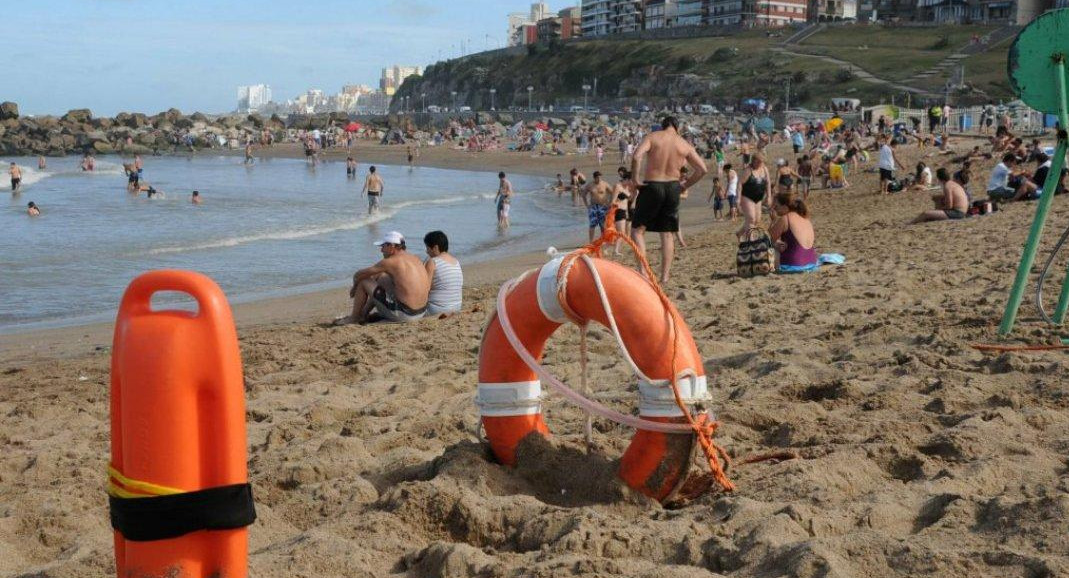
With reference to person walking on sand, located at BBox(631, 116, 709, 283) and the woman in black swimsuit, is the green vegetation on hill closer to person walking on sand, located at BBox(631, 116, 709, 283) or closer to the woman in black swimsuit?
the woman in black swimsuit

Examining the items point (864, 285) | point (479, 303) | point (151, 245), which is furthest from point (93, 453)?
point (151, 245)

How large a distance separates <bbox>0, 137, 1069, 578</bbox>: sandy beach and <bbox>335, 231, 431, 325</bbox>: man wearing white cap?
0.83 meters

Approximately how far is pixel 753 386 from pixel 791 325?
5.37 feet

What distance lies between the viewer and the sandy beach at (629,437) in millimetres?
2814

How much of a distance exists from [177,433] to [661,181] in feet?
21.8

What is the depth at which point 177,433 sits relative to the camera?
2.31 meters

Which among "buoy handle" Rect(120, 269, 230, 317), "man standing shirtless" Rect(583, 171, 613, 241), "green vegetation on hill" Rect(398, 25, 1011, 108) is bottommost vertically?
"man standing shirtless" Rect(583, 171, 613, 241)

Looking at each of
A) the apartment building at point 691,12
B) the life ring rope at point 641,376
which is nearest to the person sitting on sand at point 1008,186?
the life ring rope at point 641,376

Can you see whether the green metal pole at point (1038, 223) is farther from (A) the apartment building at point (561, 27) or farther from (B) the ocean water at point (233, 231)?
(A) the apartment building at point (561, 27)

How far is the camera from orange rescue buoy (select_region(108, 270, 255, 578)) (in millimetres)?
2295

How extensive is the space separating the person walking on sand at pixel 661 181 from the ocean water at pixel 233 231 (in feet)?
18.5

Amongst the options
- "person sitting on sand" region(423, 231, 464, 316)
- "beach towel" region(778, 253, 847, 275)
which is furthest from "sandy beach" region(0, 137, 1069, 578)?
"beach towel" region(778, 253, 847, 275)

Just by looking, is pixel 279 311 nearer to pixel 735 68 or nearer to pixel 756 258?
pixel 756 258

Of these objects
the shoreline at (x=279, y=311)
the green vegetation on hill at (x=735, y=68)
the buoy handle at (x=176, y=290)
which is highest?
the green vegetation on hill at (x=735, y=68)
